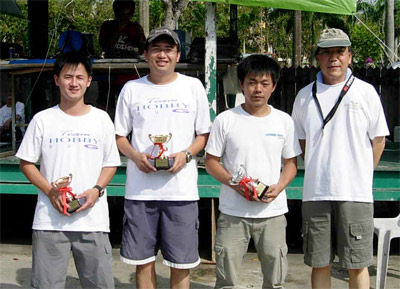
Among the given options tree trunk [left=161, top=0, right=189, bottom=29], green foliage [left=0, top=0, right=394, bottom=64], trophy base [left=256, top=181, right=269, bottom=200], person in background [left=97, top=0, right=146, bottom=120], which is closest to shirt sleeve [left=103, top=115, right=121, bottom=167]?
trophy base [left=256, top=181, right=269, bottom=200]

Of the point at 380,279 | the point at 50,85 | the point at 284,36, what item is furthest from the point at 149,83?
the point at 284,36

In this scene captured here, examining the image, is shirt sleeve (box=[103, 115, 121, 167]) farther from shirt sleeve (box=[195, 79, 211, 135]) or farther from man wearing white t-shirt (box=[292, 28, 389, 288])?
man wearing white t-shirt (box=[292, 28, 389, 288])

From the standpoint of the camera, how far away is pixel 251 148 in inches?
132

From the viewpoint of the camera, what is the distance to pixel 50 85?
27.5ft

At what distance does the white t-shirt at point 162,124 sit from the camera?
3420 millimetres

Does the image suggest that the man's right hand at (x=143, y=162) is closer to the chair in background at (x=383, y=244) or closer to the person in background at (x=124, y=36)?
the chair in background at (x=383, y=244)

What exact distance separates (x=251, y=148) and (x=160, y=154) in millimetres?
530

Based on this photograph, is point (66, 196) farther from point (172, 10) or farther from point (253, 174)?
point (172, 10)

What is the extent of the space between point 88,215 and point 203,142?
0.82 m

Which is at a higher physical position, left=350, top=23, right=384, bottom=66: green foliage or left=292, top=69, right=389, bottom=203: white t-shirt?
left=350, top=23, right=384, bottom=66: green foliage

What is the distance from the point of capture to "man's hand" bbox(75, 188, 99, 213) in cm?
317

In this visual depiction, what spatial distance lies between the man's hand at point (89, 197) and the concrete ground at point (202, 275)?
1772mm

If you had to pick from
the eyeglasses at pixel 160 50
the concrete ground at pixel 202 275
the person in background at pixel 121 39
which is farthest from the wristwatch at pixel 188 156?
the person in background at pixel 121 39

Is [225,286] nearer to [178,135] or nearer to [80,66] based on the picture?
[178,135]
